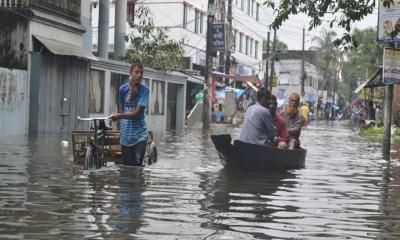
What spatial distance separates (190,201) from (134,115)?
7.56 feet

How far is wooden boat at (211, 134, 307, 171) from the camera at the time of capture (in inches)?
462

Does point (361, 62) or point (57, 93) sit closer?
point (57, 93)

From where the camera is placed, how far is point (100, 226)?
654 centimetres

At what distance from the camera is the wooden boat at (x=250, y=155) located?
1174 cm

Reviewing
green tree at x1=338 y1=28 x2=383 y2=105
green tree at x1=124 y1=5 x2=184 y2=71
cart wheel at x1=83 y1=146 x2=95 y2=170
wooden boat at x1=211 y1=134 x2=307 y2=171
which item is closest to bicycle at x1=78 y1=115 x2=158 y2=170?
cart wheel at x1=83 y1=146 x2=95 y2=170

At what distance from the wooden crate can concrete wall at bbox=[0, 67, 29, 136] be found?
8.96 meters

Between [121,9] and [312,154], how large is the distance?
16.9 meters

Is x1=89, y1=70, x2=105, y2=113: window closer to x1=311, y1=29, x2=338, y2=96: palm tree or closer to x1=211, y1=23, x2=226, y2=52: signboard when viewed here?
x1=211, y1=23, x2=226, y2=52: signboard

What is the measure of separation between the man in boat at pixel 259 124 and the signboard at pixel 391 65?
517 centimetres

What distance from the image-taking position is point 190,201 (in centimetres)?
846

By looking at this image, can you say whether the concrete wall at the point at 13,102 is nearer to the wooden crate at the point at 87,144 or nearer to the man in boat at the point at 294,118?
the wooden crate at the point at 87,144

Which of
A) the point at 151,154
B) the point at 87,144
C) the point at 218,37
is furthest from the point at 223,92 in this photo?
the point at 87,144

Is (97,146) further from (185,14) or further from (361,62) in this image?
(361,62)

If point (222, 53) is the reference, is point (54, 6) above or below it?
below
